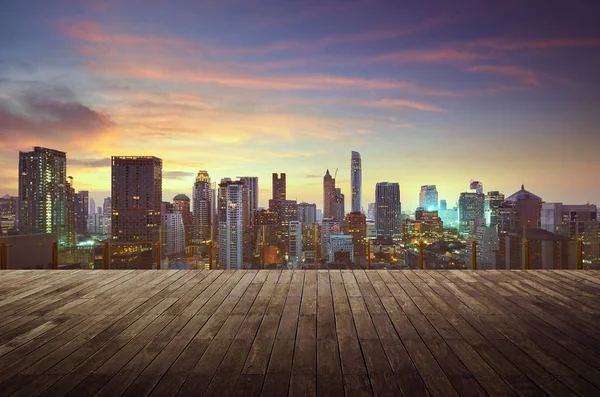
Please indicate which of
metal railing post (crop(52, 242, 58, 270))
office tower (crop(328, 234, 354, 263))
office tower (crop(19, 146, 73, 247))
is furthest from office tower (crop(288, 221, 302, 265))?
office tower (crop(19, 146, 73, 247))

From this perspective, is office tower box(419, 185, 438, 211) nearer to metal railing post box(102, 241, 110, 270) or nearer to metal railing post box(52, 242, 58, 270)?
metal railing post box(102, 241, 110, 270)

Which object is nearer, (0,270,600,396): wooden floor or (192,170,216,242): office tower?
(0,270,600,396): wooden floor

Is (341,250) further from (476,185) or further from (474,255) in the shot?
(476,185)

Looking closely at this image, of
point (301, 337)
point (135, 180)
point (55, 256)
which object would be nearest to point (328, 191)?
point (135, 180)

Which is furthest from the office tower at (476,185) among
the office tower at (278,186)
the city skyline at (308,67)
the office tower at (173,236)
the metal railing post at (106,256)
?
the metal railing post at (106,256)

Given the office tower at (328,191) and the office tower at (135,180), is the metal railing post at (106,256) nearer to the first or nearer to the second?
the office tower at (135,180)

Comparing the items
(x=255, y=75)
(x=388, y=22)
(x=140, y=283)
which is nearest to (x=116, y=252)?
(x=140, y=283)

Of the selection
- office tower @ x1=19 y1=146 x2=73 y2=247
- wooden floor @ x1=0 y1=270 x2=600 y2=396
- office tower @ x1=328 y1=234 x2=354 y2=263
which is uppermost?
office tower @ x1=19 y1=146 x2=73 y2=247
